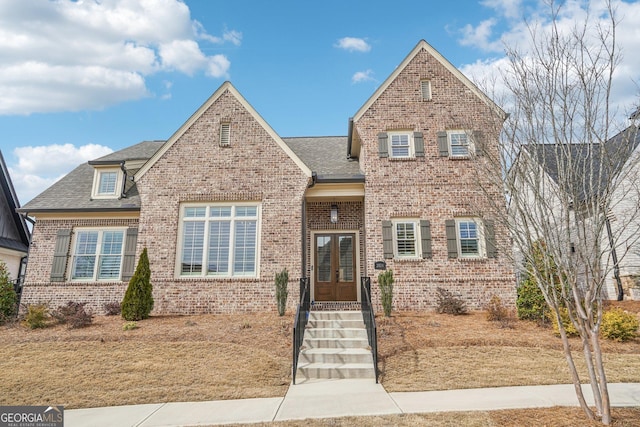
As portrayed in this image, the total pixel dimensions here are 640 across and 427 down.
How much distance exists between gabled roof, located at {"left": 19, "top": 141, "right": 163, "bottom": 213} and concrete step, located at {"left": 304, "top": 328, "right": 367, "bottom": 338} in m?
7.71

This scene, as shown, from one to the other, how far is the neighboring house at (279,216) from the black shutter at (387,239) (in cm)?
3

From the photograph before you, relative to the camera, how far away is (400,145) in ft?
40.5

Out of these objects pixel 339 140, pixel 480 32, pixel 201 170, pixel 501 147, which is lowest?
pixel 501 147

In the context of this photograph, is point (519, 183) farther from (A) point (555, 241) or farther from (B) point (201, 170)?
(B) point (201, 170)

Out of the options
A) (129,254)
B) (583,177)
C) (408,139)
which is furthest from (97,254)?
(583,177)

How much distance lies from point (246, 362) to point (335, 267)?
19.9 feet

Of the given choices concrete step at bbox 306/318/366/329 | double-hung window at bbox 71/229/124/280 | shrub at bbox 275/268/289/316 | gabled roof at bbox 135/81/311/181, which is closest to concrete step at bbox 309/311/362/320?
concrete step at bbox 306/318/366/329

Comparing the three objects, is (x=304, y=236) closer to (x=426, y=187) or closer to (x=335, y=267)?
(x=335, y=267)

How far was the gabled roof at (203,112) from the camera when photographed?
1209 cm

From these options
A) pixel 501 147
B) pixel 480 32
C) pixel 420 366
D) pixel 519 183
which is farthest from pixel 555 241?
pixel 480 32

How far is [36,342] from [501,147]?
34.2 feet

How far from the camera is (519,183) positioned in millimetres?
5137

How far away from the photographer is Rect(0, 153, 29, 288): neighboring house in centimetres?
1639

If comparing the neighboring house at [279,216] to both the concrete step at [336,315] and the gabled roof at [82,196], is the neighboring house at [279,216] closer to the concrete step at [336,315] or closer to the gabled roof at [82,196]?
the gabled roof at [82,196]
